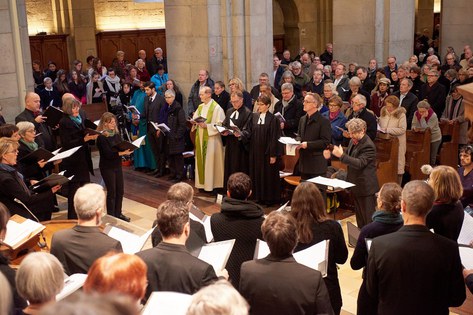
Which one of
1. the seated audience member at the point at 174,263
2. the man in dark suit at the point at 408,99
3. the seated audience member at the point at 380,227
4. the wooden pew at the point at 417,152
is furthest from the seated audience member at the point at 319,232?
the man in dark suit at the point at 408,99

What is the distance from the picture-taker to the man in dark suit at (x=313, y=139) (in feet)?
24.6

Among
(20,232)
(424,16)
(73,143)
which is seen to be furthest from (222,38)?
(424,16)

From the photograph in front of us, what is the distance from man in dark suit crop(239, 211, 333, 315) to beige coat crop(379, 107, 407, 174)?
17.5 ft

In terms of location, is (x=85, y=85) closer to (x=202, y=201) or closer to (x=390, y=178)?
(x=202, y=201)

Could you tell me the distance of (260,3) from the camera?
11.1m

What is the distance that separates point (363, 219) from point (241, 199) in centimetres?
264

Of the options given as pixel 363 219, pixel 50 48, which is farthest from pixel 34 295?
pixel 50 48

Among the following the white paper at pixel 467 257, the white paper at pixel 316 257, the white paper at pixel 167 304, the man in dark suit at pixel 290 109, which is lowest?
the white paper at pixel 467 257

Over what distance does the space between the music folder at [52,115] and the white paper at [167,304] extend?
17.9ft

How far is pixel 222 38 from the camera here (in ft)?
36.5

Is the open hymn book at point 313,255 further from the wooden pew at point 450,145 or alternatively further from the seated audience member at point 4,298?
the wooden pew at point 450,145

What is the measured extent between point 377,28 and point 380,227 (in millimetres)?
10439

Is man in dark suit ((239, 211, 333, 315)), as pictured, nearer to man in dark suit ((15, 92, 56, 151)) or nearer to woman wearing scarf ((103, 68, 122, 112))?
man in dark suit ((15, 92, 56, 151))

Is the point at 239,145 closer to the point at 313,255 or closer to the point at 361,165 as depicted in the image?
the point at 361,165
